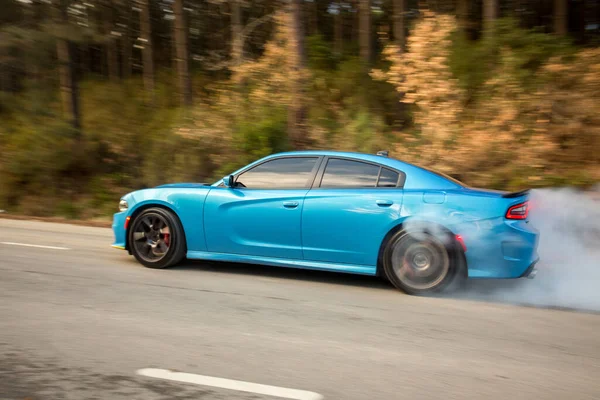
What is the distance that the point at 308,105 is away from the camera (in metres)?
13.8

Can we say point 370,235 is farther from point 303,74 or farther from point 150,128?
point 150,128

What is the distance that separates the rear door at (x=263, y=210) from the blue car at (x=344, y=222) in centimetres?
1

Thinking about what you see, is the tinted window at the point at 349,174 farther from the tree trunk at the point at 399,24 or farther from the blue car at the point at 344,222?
the tree trunk at the point at 399,24

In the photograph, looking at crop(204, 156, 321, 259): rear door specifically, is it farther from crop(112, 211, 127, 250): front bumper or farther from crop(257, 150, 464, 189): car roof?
crop(112, 211, 127, 250): front bumper

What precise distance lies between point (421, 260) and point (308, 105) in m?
8.31

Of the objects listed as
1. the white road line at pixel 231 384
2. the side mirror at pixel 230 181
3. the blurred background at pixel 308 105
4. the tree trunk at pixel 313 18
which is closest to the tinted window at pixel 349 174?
the side mirror at pixel 230 181

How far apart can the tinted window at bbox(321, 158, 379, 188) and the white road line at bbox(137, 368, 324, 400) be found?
10.1 feet

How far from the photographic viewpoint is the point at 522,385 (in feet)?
12.4

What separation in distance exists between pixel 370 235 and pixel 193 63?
14845mm

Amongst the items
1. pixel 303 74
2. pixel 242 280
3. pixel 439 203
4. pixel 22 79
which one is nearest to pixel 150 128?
pixel 22 79

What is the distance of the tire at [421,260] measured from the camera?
233 inches

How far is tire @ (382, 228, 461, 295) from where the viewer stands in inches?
233

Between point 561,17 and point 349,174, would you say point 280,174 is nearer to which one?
point 349,174

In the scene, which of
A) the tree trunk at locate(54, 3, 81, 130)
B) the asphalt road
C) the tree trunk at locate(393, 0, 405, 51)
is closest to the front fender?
the asphalt road
